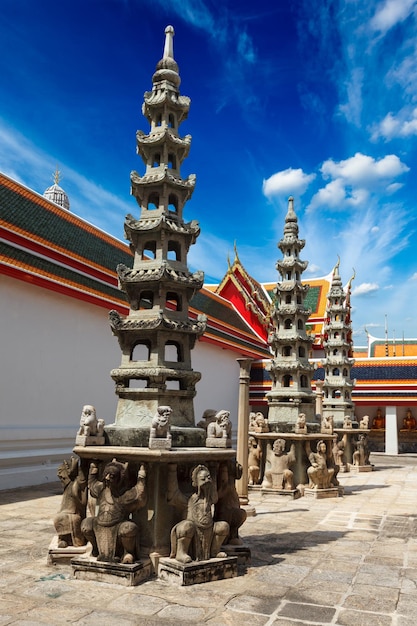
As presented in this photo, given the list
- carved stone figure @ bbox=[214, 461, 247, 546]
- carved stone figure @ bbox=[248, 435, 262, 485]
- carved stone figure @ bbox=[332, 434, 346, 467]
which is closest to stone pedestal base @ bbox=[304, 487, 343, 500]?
carved stone figure @ bbox=[248, 435, 262, 485]

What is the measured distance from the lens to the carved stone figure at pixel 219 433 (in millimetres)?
7410

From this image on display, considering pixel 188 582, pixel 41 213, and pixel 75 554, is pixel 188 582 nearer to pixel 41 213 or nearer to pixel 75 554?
pixel 75 554

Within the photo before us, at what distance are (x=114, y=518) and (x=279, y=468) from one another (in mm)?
8694

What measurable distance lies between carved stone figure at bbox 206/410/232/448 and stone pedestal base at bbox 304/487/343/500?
7.41 meters

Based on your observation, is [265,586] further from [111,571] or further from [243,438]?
[243,438]

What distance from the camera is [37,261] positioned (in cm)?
1562

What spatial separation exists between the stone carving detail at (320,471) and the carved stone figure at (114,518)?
859cm

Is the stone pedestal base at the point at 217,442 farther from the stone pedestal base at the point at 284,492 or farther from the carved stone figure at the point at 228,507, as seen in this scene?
the stone pedestal base at the point at 284,492

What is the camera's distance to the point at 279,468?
14.4 metres

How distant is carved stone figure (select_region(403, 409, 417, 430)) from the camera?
3428cm

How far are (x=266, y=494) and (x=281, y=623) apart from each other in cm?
914

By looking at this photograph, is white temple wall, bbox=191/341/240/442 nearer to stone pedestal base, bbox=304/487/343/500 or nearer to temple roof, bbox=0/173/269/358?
temple roof, bbox=0/173/269/358

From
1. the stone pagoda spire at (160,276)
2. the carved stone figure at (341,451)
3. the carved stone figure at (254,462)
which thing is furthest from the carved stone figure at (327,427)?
the stone pagoda spire at (160,276)

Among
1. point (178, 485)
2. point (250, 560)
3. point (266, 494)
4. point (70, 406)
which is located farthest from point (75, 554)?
point (70, 406)
